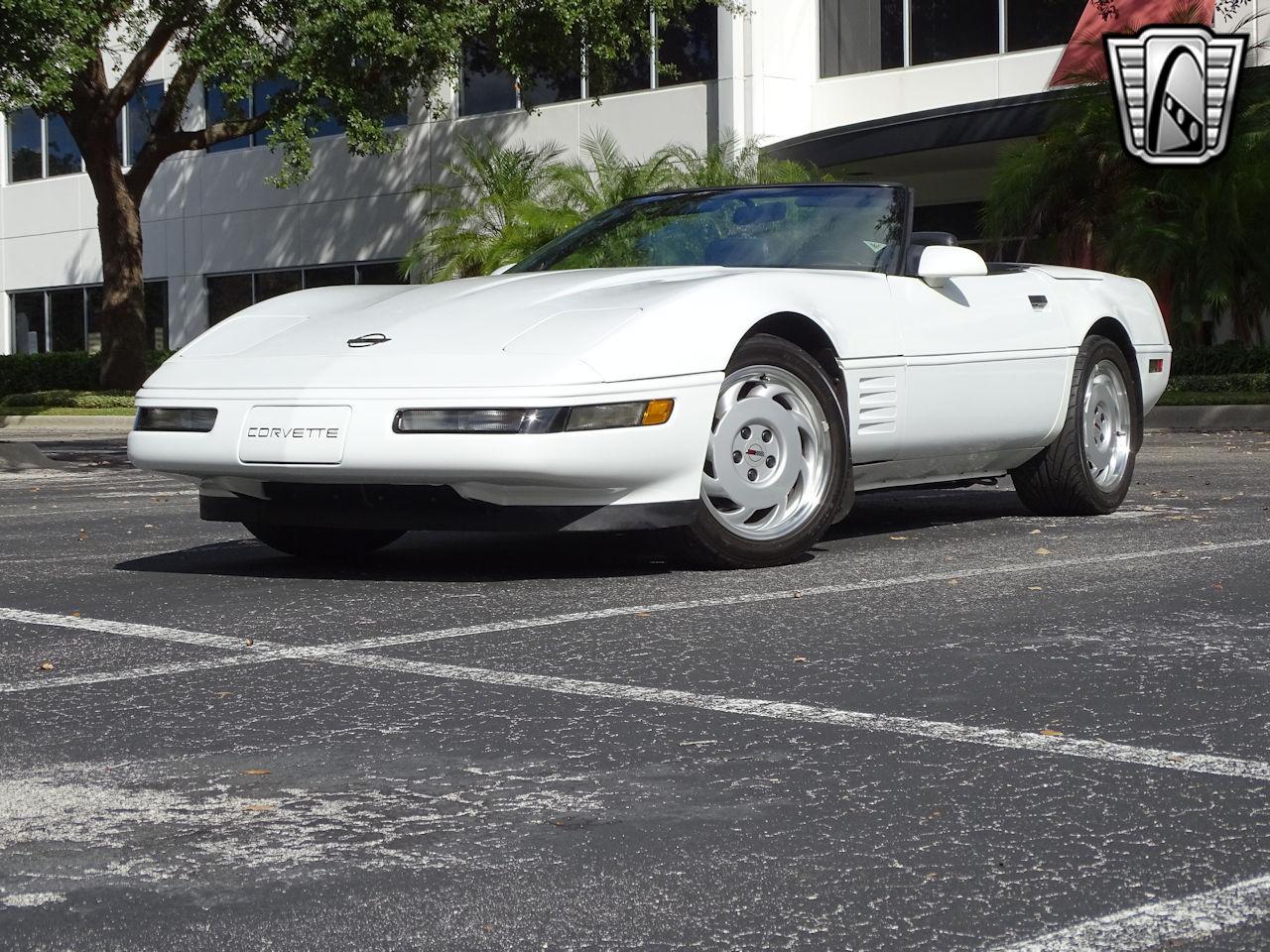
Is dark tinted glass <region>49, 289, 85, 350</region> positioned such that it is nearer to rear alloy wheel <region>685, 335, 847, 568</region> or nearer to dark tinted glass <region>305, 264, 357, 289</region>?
dark tinted glass <region>305, 264, 357, 289</region>

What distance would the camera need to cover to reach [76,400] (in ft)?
85.2

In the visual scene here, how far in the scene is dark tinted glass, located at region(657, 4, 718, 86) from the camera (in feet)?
87.8

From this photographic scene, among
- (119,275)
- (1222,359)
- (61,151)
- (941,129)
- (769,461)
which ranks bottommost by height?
(1222,359)

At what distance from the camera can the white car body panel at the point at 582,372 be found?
5441mm

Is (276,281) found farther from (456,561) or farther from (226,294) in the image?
(456,561)

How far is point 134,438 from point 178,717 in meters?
2.49

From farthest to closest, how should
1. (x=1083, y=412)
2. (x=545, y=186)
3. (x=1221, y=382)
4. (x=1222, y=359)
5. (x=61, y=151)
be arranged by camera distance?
(x=61, y=151), (x=545, y=186), (x=1222, y=359), (x=1221, y=382), (x=1083, y=412)

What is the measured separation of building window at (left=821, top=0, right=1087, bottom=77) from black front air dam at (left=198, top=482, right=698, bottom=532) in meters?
20.5

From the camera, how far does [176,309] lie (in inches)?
1378

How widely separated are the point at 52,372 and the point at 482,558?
2721cm

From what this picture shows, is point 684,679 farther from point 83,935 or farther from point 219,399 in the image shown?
point 219,399

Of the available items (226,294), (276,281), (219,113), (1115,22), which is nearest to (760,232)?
(1115,22)

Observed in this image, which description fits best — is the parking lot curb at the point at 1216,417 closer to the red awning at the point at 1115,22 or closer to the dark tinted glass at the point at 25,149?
the red awning at the point at 1115,22

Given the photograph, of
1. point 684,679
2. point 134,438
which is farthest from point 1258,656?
point 134,438
